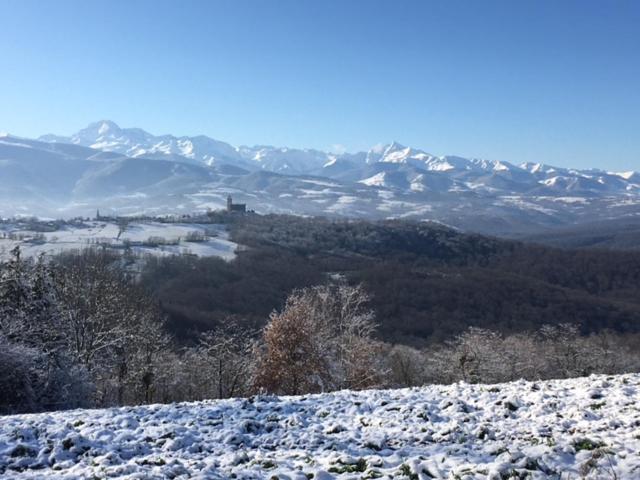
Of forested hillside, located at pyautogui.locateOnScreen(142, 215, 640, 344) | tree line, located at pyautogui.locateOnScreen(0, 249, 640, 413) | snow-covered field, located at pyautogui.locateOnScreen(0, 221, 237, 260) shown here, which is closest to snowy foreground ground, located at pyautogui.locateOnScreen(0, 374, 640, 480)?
tree line, located at pyautogui.locateOnScreen(0, 249, 640, 413)

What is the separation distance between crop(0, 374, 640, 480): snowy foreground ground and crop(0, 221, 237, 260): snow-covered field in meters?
87.7

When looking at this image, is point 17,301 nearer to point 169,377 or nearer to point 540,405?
point 169,377

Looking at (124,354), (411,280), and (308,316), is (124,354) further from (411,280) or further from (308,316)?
(411,280)

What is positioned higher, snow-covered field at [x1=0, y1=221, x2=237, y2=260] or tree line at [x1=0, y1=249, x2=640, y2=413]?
tree line at [x1=0, y1=249, x2=640, y2=413]

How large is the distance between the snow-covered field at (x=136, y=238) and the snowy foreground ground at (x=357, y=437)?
8770 centimetres

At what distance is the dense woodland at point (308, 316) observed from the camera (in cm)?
2225

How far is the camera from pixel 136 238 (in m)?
117

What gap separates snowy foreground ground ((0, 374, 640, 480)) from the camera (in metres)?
8.28

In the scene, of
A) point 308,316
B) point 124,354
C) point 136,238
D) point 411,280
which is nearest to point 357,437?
point 308,316

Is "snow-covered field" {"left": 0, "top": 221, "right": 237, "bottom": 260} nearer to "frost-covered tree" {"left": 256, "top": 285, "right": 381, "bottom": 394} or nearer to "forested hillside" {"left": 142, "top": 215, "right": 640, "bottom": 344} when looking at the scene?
"forested hillside" {"left": 142, "top": 215, "right": 640, "bottom": 344}

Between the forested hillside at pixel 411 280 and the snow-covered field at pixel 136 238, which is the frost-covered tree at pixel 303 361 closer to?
the forested hillside at pixel 411 280

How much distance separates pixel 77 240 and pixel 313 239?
5478 cm

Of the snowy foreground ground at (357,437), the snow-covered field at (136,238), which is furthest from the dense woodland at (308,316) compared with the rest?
the snowy foreground ground at (357,437)

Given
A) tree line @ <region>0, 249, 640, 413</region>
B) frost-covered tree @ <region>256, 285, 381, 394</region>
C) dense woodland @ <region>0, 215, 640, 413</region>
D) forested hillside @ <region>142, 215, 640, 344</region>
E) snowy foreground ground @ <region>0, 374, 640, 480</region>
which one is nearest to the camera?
snowy foreground ground @ <region>0, 374, 640, 480</region>
